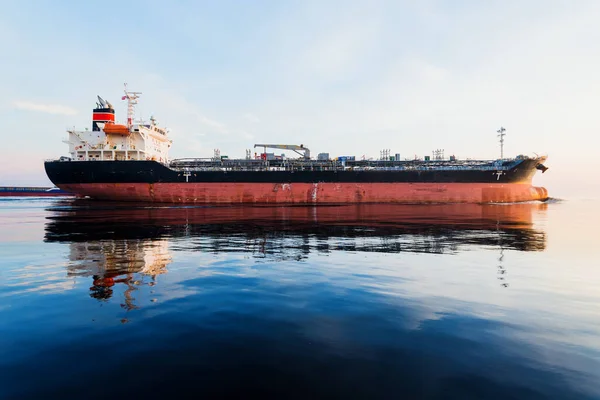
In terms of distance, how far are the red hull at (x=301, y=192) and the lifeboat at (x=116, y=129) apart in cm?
953

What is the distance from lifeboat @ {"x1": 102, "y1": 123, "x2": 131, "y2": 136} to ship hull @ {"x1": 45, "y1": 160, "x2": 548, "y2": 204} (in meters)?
6.90

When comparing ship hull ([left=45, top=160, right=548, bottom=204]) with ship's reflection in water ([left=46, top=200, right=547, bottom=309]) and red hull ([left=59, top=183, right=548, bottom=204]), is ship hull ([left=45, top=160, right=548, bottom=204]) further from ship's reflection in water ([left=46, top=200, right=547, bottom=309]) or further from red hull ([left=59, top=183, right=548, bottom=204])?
ship's reflection in water ([left=46, top=200, right=547, bottom=309])

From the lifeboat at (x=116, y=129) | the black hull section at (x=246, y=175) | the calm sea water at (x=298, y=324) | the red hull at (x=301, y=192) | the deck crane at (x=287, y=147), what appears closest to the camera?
the calm sea water at (x=298, y=324)

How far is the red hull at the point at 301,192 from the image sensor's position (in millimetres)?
47406

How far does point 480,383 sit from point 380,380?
1328 millimetres

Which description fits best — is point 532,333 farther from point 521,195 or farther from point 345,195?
point 521,195

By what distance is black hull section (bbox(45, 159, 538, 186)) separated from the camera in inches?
1861

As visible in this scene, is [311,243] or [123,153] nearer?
[311,243]

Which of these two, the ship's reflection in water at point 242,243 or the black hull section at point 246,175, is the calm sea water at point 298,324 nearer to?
the ship's reflection in water at point 242,243

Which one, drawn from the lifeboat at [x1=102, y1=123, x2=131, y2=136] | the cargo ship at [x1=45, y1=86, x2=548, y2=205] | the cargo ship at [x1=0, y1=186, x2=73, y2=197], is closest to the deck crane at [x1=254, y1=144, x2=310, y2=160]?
the cargo ship at [x1=45, y1=86, x2=548, y2=205]

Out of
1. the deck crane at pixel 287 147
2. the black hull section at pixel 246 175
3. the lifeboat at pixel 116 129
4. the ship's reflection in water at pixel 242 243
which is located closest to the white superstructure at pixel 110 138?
the lifeboat at pixel 116 129

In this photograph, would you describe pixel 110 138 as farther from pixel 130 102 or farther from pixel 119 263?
pixel 119 263

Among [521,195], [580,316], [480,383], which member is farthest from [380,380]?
[521,195]

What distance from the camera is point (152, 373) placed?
4168 mm
